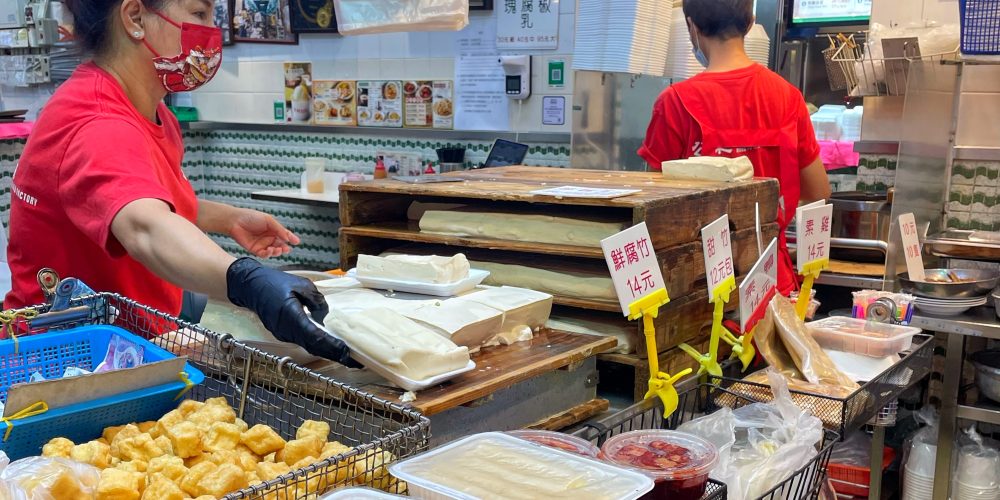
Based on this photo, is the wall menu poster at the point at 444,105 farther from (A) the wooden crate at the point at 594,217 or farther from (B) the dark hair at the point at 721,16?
(A) the wooden crate at the point at 594,217

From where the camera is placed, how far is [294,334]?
1337mm

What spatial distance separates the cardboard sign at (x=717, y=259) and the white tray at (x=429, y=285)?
1.54 ft

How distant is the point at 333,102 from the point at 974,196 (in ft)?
12.6

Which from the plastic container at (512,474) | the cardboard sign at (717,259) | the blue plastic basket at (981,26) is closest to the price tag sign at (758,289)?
the cardboard sign at (717,259)

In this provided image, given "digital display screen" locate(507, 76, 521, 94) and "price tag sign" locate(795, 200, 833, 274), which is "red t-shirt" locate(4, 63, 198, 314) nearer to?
"price tag sign" locate(795, 200, 833, 274)

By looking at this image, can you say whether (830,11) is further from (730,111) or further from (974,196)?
(730,111)

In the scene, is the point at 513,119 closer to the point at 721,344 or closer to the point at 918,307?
the point at 918,307

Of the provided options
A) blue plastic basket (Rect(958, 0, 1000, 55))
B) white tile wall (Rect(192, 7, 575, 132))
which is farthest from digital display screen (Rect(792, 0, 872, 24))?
white tile wall (Rect(192, 7, 575, 132))

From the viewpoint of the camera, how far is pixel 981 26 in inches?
130

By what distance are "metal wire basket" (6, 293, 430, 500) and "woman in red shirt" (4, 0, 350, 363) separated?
0.08 metres

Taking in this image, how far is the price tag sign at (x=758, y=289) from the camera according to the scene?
181 cm

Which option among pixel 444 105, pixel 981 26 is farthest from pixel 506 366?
pixel 444 105

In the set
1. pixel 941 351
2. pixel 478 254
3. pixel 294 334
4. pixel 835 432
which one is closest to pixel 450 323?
pixel 294 334

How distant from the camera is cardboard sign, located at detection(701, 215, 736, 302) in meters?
1.78
